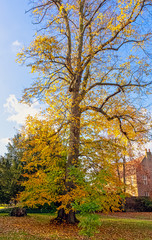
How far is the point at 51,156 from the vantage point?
10.8 m

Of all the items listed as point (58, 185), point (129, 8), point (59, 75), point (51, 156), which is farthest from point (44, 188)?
point (129, 8)

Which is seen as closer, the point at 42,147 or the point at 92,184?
the point at 92,184

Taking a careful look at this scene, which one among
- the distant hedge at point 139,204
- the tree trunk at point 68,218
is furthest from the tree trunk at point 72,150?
the distant hedge at point 139,204

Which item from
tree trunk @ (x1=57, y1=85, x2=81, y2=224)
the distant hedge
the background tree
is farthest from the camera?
the distant hedge

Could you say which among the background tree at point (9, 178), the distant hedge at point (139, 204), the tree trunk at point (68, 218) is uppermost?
the background tree at point (9, 178)

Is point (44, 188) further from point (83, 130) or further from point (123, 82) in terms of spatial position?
point (123, 82)

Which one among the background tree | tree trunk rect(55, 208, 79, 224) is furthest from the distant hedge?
tree trunk rect(55, 208, 79, 224)

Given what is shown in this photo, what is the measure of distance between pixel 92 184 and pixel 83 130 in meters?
3.84

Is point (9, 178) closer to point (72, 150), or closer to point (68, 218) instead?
point (68, 218)

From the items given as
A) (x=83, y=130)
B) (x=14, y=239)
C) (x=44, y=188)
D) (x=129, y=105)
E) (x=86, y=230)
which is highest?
(x=129, y=105)

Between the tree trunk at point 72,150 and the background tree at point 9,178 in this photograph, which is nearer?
the tree trunk at point 72,150

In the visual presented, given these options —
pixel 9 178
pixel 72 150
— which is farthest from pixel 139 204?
pixel 72 150

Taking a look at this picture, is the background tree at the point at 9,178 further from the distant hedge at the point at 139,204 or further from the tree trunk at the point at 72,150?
the distant hedge at the point at 139,204

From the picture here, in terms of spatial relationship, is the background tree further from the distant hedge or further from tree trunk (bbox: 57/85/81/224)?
the distant hedge
